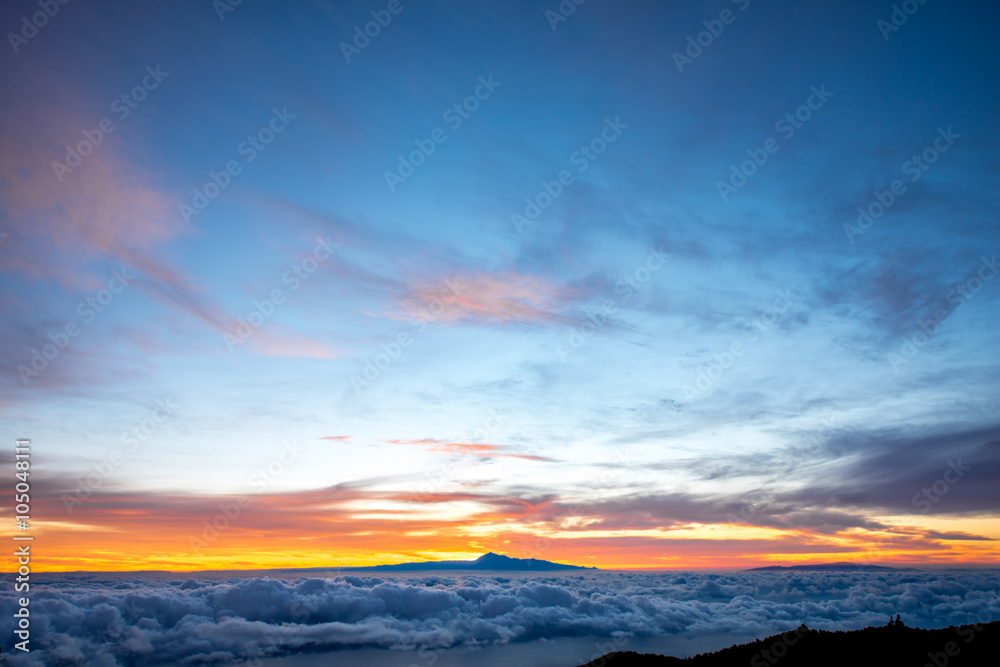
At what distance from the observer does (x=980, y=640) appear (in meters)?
40.0

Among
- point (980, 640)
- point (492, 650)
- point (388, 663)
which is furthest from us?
point (492, 650)

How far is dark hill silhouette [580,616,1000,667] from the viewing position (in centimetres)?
3838

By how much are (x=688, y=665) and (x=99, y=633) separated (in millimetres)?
160311

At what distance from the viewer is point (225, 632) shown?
15250 centimetres

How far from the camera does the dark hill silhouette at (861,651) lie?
1511 inches

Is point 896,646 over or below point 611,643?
over

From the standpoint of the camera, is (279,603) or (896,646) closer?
(896,646)

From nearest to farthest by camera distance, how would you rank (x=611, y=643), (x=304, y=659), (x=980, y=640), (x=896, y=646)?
(x=980, y=640), (x=896, y=646), (x=304, y=659), (x=611, y=643)

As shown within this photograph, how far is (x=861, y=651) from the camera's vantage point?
43.1 metres

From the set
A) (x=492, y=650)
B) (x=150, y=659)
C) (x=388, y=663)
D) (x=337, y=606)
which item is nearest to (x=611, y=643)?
(x=492, y=650)

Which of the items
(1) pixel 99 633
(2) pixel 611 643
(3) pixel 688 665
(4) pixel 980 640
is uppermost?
(4) pixel 980 640

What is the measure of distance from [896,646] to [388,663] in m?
139

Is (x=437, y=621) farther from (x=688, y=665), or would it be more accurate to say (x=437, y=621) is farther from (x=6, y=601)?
(x=688, y=665)

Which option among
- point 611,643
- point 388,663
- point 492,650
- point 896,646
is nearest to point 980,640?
point 896,646
